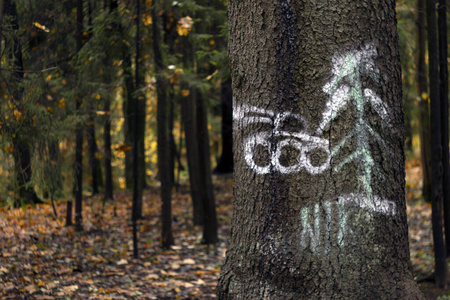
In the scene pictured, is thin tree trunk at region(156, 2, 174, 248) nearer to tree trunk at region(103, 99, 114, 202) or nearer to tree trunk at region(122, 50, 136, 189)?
tree trunk at region(122, 50, 136, 189)

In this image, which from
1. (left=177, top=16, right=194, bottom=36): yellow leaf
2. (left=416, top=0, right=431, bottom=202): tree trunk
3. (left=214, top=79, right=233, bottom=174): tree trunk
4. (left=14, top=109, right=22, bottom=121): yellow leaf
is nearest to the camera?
(left=14, top=109, right=22, bottom=121): yellow leaf

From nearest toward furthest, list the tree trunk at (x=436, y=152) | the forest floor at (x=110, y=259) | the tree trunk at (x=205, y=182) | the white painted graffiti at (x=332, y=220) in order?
the white painted graffiti at (x=332, y=220) → the tree trunk at (x=436, y=152) → the forest floor at (x=110, y=259) → the tree trunk at (x=205, y=182)

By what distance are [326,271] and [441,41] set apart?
13.3ft

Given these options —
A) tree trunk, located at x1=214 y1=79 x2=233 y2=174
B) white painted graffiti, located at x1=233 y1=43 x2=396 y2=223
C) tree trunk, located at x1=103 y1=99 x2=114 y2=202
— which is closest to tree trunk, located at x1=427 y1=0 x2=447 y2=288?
white painted graffiti, located at x1=233 y1=43 x2=396 y2=223

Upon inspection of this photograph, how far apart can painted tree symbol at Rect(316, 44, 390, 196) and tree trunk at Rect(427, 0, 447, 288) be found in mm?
2591

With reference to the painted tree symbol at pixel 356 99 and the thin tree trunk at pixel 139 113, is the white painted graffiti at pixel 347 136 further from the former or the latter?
the thin tree trunk at pixel 139 113

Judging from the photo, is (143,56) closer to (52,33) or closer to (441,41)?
(52,33)

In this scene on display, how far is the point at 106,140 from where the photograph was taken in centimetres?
923

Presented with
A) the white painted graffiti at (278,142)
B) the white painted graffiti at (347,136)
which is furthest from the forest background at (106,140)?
the white painted graffiti at (278,142)

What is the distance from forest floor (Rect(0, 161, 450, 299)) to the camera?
5.04 metres

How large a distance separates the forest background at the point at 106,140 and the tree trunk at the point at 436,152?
0.31 m

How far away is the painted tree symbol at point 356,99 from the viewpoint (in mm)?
2449

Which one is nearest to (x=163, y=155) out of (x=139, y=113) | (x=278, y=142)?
(x=139, y=113)

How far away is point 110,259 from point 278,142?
5.17 meters
